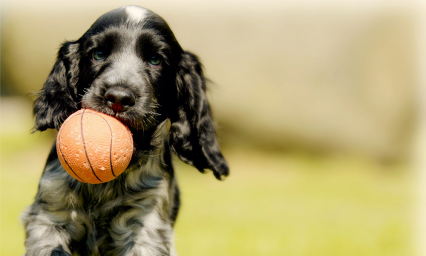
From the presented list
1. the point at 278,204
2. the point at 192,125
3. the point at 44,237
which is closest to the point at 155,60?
the point at 192,125

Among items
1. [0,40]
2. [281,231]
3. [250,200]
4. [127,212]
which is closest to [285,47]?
[250,200]

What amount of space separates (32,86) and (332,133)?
6728mm

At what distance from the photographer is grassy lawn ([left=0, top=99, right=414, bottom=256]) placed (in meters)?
4.80

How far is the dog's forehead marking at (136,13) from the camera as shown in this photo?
9.93 feet

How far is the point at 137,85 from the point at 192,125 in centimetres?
67

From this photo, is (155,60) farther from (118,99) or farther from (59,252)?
(59,252)

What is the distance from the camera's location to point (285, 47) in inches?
397

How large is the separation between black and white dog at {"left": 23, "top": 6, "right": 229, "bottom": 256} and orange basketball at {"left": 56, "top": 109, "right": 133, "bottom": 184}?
0.44 ft

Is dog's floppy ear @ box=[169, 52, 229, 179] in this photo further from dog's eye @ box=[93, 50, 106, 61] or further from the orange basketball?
the orange basketball

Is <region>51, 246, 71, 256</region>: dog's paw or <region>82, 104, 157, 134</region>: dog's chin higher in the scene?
<region>82, 104, 157, 134</region>: dog's chin

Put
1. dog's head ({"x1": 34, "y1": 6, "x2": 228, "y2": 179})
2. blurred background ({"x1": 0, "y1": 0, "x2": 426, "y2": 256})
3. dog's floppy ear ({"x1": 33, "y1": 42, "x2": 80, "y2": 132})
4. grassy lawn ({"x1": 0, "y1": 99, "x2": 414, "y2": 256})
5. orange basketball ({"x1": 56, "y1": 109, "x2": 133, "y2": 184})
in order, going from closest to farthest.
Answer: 1. orange basketball ({"x1": 56, "y1": 109, "x2": 133, "y2": 184})
2. dog's head ({"x1": 34, "y1": 6, "x2": 228, "y2": 179})
3. dog's floppy ear ({"x1": 33, "y1": 42, "x2": 80, "y2": 132})
4. grassy lawn ({"x1": 0, "y1": 99, "x2": 414, "y2": 256})
5. blurred background ({"x1": 0, "y1": 0, "x2": 426, "y2": 256})

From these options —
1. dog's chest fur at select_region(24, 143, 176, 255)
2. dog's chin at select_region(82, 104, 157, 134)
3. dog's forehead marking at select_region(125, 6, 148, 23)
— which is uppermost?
dog's forehead marking at select_region(125, 6, 148, 23)

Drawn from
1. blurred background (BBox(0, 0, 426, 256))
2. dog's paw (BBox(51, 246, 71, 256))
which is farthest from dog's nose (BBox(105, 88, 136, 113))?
blurred background (BBox(0, 0, 426, 256))

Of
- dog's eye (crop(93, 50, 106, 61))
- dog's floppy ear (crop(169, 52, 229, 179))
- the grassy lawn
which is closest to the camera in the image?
dog's eye (crop(93, 50, 106, 61))
